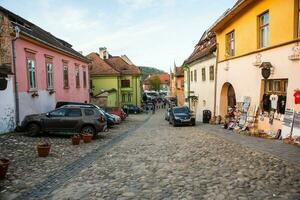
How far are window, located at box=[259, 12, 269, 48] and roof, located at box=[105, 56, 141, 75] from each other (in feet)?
147

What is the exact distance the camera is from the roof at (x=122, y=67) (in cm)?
6250

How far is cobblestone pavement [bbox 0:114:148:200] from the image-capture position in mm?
8609

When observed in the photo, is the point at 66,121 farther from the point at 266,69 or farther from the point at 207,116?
the point at 207,116

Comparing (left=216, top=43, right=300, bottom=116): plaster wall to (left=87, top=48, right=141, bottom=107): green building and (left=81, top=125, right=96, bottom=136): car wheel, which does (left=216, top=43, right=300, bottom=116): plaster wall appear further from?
(left=87, top=48, right=141, bottom=107): green building

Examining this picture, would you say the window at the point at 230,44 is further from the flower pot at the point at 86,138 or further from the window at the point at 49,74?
the window at the point at 49,74

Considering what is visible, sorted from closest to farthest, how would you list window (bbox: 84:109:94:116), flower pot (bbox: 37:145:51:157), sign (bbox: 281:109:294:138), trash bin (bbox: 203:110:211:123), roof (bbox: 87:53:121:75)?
1. flower pot (bbox: 37:145:51:157)
2. sign (bbox: 281:109:294:138)
3. window (bbox: 84:109:94:116)
4. trash bin (bbox: 203:110:211:123)
5. roof (bbox: 87:53:121:75)

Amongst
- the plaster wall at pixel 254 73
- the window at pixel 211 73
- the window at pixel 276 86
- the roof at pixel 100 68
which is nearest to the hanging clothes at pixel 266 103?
the window at pixel 276 86

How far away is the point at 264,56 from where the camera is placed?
16.8 meters

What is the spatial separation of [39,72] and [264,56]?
14765 millimetres

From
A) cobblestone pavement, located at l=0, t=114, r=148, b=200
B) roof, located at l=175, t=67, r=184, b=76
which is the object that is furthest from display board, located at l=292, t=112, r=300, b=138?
roof, located at l=175, t=67, r=184, b=76

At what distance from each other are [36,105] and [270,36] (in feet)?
49.0

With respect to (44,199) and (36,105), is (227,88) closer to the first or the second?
(36,105)

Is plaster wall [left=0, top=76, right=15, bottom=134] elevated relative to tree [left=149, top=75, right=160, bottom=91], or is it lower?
lower

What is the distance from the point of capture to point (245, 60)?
19469 millimetres
